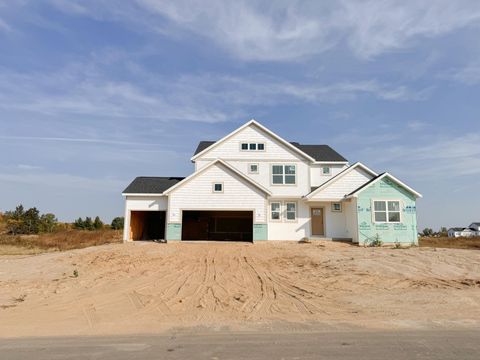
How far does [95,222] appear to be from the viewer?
49875mm

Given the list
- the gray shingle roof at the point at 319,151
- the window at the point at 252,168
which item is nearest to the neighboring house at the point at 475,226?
the gray shingle roof at the point at 319,151

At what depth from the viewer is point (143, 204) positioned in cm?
2555

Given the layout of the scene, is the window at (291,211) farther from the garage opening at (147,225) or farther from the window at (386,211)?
the garage opening at (147,225)

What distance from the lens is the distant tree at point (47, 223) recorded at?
4025 cm

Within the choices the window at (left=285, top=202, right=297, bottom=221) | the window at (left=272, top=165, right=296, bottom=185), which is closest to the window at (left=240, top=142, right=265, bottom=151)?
the window at (left=272, top=165, right=296, bottom=185)

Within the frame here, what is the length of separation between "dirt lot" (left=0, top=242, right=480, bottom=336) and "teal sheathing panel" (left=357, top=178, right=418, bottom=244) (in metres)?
4.93

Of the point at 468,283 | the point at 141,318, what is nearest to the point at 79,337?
the point at 141,318

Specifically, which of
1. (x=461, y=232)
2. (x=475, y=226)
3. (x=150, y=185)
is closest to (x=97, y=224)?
(x=150, y=185)

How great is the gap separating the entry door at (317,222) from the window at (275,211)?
2.43 meters

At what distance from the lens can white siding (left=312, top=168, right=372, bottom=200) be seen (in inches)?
995

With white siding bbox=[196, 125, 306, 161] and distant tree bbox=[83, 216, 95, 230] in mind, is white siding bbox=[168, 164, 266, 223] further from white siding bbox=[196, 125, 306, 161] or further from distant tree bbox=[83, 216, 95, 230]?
distant tree bbox=[83, 216, 95, 230]

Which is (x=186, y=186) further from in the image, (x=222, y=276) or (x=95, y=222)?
(x=95, y=222)

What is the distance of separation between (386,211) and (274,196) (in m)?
7.42

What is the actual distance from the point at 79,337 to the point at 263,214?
18.4 m
